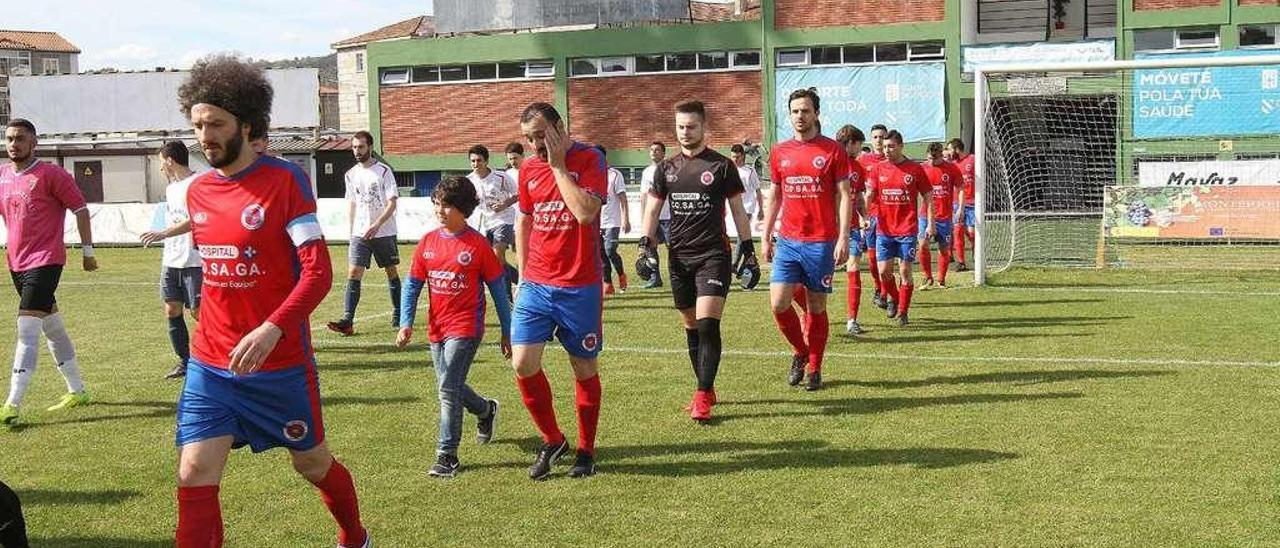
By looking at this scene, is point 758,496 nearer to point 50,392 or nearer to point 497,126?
point 50,392

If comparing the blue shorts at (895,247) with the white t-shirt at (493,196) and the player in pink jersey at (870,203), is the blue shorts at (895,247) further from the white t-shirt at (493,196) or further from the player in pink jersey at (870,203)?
the white t-shirt at (493,196)

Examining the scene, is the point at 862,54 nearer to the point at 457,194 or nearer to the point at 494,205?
the point at 494,205

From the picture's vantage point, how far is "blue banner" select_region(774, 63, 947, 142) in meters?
39.6

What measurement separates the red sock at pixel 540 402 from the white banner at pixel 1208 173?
18844 millimetres

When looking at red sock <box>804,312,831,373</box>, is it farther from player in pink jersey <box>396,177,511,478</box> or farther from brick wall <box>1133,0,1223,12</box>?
brick wall <box>1133,0,1223,12</box>

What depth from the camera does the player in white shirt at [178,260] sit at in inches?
395

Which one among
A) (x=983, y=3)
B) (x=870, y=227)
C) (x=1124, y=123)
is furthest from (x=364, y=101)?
(x=870, y=227)

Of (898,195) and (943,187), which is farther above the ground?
(943,187)

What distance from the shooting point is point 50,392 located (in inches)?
402

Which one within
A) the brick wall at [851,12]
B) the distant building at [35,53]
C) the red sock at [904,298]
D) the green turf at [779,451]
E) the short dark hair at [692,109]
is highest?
the distant building at [35,53]

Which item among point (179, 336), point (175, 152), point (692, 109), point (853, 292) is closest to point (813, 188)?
point (692, 109)

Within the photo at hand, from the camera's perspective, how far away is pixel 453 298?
7.27 meters

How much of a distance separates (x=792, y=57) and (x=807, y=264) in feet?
109

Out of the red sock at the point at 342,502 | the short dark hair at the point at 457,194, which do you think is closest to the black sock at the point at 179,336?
the short dark hair at the point at 457,194
